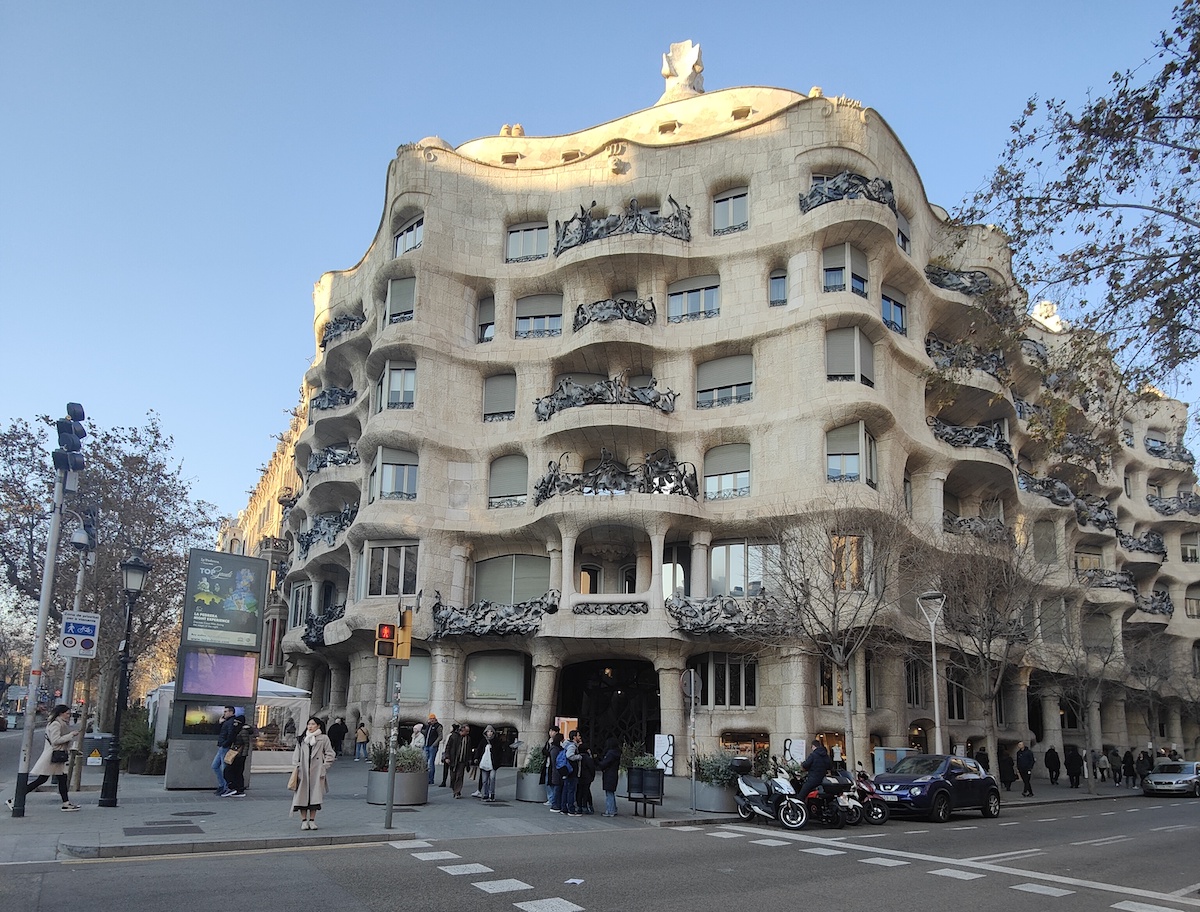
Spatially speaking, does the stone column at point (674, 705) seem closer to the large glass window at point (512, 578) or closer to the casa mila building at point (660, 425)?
the casa mila building at point (660, 425)

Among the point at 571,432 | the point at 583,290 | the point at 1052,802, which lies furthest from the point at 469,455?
the point at 1052,802

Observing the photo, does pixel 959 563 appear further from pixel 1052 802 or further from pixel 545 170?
pixel 545 170

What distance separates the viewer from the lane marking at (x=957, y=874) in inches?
502

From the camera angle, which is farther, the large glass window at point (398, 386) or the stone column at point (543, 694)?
the large glass window at point (398, 386)

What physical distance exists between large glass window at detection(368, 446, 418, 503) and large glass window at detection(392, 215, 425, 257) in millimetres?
8305

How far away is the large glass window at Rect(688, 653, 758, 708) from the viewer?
3325 cm

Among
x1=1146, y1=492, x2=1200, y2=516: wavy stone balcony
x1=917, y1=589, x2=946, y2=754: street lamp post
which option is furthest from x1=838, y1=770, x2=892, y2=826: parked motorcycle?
x1=1146, y1=492, x2=1200, y2=516: wavy stone balcony

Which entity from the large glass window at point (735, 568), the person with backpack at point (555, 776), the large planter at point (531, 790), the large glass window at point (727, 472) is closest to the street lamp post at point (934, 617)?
the large glass window at point (735, 568)

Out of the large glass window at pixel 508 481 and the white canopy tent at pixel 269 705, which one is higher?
the large glass window at pixel 508 481

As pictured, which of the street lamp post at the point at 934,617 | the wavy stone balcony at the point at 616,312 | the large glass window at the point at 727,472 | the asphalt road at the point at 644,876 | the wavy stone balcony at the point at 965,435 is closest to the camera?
the asphalt road at the point at 644,876

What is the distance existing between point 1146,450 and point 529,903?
61.8 meters

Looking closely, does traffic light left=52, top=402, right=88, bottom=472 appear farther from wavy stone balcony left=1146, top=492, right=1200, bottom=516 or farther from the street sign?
wavy stone balcony left=1146, top=492, right=1200, bottom=516

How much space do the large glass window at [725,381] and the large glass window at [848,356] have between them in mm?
2965

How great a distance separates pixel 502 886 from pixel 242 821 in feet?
22.2
